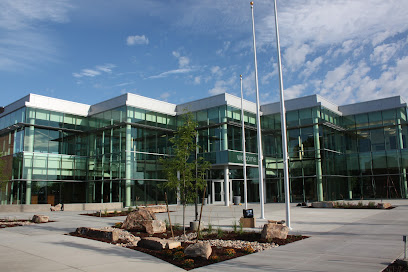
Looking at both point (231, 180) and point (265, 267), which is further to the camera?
point (231, 180)

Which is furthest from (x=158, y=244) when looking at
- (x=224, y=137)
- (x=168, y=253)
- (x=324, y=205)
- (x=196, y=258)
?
(x=224, y=137)

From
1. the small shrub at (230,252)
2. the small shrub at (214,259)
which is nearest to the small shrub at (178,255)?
the small shrub at (214,259)

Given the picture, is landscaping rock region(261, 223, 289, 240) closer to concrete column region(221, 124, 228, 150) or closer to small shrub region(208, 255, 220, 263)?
small shrub region(208, 255, 220, 263)

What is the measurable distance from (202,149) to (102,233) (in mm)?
23554

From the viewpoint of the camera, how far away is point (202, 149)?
3531 cm

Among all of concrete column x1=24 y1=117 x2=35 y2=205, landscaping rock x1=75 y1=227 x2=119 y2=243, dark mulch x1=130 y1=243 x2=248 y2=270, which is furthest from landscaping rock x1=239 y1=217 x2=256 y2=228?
concrete column x1=24 y1=117 x2=35 y2=205

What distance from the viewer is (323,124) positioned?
35.2m

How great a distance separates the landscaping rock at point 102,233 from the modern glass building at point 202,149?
19.6 meters

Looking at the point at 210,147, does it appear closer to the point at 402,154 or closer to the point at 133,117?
the point at 133,117

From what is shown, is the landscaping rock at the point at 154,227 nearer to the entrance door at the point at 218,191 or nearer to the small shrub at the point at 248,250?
the small shrub at the point at 248,250

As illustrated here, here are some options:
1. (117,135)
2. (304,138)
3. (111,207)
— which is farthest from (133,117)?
(304,138)

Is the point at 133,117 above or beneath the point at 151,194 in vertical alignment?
above

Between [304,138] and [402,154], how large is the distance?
10.1 metres

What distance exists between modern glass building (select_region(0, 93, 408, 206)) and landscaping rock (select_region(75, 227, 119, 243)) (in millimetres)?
19559
